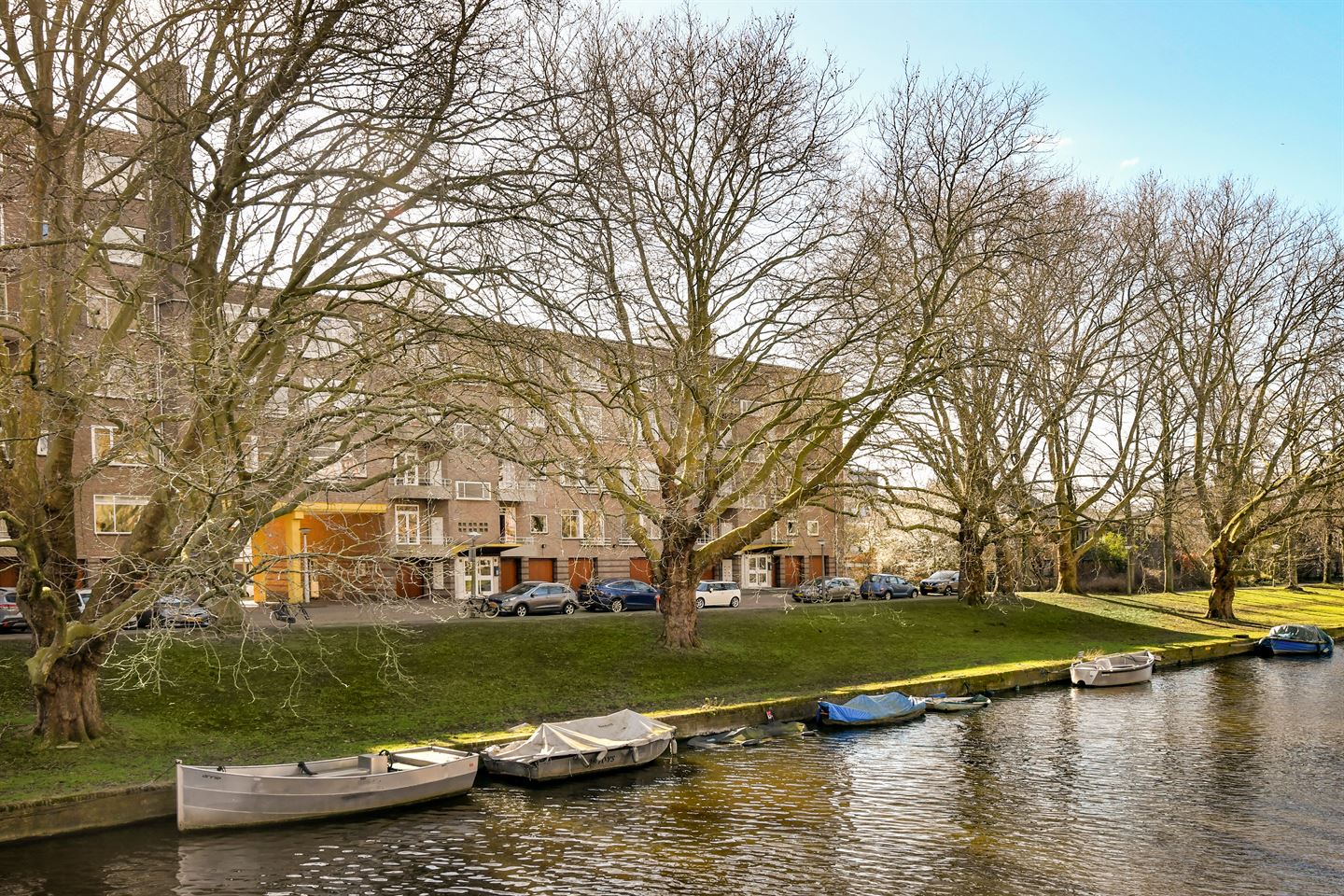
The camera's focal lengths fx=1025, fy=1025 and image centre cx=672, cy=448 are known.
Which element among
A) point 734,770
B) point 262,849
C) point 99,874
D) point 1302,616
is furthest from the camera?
point 1302,616

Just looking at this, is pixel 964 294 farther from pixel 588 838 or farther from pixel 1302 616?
pixel 1302 616

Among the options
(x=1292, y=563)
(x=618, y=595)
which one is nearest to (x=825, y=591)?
(x=618, y=595)

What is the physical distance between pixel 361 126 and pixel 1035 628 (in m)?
35.3

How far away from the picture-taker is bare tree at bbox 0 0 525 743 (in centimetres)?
1498

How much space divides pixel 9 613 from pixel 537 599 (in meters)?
17.9

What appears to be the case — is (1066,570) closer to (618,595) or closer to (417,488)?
(618,595)

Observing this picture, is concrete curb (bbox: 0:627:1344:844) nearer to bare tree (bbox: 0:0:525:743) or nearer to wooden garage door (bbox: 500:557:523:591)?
bare tree (bbox: 0:0:525:743)

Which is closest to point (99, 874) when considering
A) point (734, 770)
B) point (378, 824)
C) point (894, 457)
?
point (378, 824)

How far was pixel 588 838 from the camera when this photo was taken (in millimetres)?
15727

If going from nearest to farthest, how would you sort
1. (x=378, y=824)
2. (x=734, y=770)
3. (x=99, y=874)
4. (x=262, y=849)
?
(x=99, y=874) < (x=262, y=849) < (x=378, y=824) < (x=734, y=770)

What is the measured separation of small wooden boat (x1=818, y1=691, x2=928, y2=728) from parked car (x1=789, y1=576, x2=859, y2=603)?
16.2m

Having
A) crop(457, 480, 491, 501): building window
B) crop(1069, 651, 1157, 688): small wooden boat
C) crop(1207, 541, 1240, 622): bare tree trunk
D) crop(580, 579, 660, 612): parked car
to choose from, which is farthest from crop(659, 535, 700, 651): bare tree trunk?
crop(1207, 541, 1240, 622): bare tree trunk

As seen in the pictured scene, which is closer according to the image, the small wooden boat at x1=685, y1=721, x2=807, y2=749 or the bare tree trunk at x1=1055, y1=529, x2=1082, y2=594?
the small wooden boat at x1=685, y1=721, x2=807, y2=749

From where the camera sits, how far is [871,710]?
2542cm
